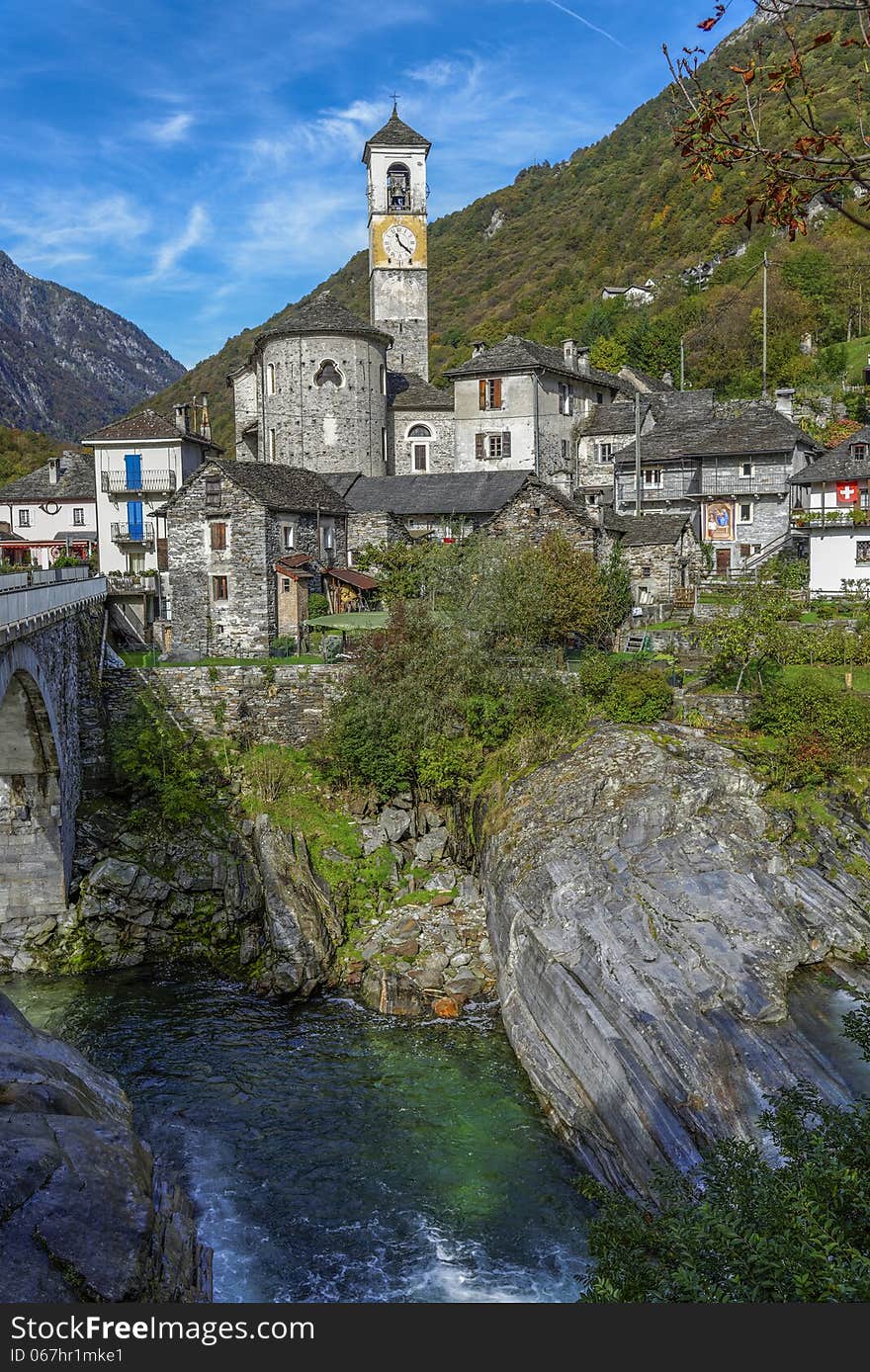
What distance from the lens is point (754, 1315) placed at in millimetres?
6020

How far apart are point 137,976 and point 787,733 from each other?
633 inches

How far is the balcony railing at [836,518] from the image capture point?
124 feet

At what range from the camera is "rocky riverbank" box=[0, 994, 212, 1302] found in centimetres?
882

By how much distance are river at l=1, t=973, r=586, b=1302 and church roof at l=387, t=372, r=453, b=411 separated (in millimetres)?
35605

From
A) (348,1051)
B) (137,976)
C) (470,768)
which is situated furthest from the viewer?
(470,768)

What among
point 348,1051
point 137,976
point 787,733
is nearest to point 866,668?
point 787,733

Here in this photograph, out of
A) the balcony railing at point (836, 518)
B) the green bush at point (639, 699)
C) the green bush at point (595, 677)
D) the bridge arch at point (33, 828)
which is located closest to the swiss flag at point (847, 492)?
the balcony railing at point (836, 518)

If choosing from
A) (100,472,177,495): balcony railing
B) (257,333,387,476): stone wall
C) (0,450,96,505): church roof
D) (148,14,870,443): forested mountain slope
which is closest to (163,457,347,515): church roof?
(257,333,387,476): stone wall

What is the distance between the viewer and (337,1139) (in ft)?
53.7

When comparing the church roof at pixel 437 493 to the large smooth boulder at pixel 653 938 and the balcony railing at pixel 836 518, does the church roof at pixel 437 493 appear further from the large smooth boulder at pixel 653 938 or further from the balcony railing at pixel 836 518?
the large smooth boulder at pixel 653 938

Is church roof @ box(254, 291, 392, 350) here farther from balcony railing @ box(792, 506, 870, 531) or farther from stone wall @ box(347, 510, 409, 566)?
balcony railing @ box(792, 506, 870, 531)

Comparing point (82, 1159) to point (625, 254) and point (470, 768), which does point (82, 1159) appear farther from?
point (625, 254)

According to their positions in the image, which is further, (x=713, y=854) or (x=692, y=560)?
(x=692, y=560)

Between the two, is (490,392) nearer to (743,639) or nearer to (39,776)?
(743,639)
